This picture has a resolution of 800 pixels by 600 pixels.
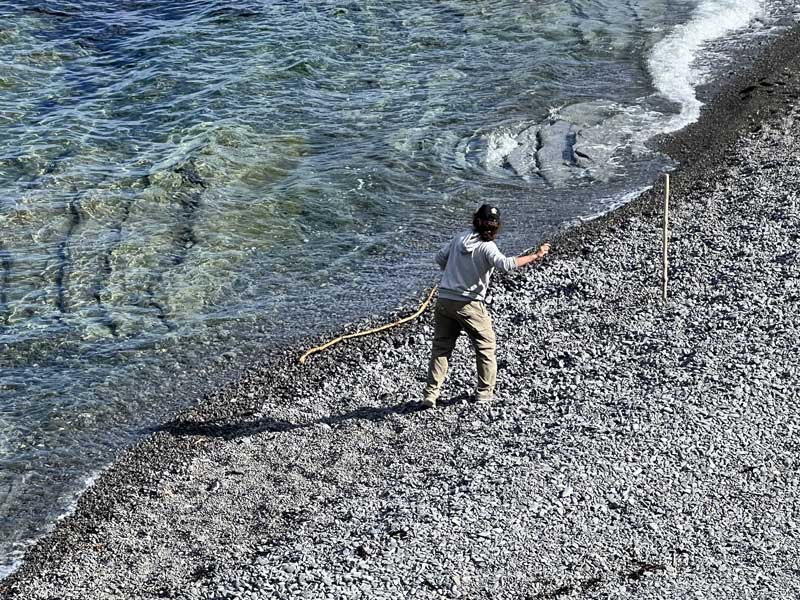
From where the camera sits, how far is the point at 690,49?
2966 centimetres

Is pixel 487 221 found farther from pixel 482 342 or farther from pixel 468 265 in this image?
pixel 482 342

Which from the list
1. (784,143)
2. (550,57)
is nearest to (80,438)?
(784,143)

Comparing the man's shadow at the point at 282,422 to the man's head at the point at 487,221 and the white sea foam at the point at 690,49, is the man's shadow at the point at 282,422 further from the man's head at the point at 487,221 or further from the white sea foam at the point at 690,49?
the white sea foam at the point at 690,49

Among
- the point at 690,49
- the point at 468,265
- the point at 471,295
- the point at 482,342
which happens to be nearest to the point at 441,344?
the point at 482,342

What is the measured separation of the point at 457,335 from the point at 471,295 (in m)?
0.74

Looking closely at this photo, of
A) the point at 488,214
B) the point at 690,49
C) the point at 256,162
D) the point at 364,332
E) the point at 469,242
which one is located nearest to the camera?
the point at 488,214

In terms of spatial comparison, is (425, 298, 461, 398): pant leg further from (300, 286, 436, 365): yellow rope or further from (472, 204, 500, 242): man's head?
(300, 286, 436, 365): yellow rope

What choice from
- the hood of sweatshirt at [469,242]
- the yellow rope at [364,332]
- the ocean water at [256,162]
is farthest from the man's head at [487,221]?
the ocean water at [256,162]

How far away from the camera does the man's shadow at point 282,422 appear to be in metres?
14.4

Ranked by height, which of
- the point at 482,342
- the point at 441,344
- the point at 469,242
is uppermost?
the point at 469,242

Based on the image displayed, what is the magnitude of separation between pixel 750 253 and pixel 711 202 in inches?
102

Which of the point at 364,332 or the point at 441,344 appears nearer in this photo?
the point at 441,344

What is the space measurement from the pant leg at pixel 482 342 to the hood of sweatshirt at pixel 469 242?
0.77 meters

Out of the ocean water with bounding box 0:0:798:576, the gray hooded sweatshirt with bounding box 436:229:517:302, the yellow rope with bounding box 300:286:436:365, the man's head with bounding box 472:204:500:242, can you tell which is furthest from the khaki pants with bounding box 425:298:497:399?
the ocean water with bounding box 0:0:798:576
